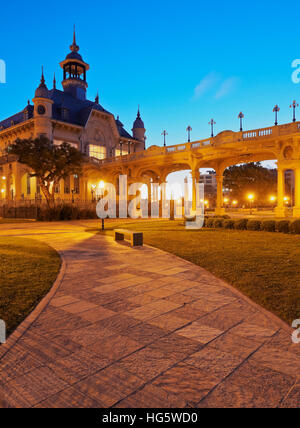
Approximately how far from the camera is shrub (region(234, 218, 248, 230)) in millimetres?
16445

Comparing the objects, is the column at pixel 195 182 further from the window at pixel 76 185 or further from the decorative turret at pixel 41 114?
the decorative turret at pixel 41 114

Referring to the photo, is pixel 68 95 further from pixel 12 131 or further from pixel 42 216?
pixel 42 216

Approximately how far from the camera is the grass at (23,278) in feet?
13.7

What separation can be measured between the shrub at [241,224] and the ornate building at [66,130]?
90.7ft

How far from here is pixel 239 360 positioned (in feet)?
9.41

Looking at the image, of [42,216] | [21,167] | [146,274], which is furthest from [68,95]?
[146,274]

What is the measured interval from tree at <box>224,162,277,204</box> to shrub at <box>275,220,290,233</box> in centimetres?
4775

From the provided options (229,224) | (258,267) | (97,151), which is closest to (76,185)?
(97,151)

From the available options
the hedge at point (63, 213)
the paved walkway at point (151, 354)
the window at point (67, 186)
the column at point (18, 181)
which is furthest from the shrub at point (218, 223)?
the column at point (18, 181)

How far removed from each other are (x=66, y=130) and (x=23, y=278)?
37818 millimetres

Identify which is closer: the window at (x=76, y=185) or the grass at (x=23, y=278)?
the grass at (x=23, y=278)

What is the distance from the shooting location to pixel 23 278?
592 centimetres

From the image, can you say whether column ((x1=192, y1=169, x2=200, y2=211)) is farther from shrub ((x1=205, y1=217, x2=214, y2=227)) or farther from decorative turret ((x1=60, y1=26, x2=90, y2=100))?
decorative turret ((x1=60, y1=26, x2=90, y2=100))
